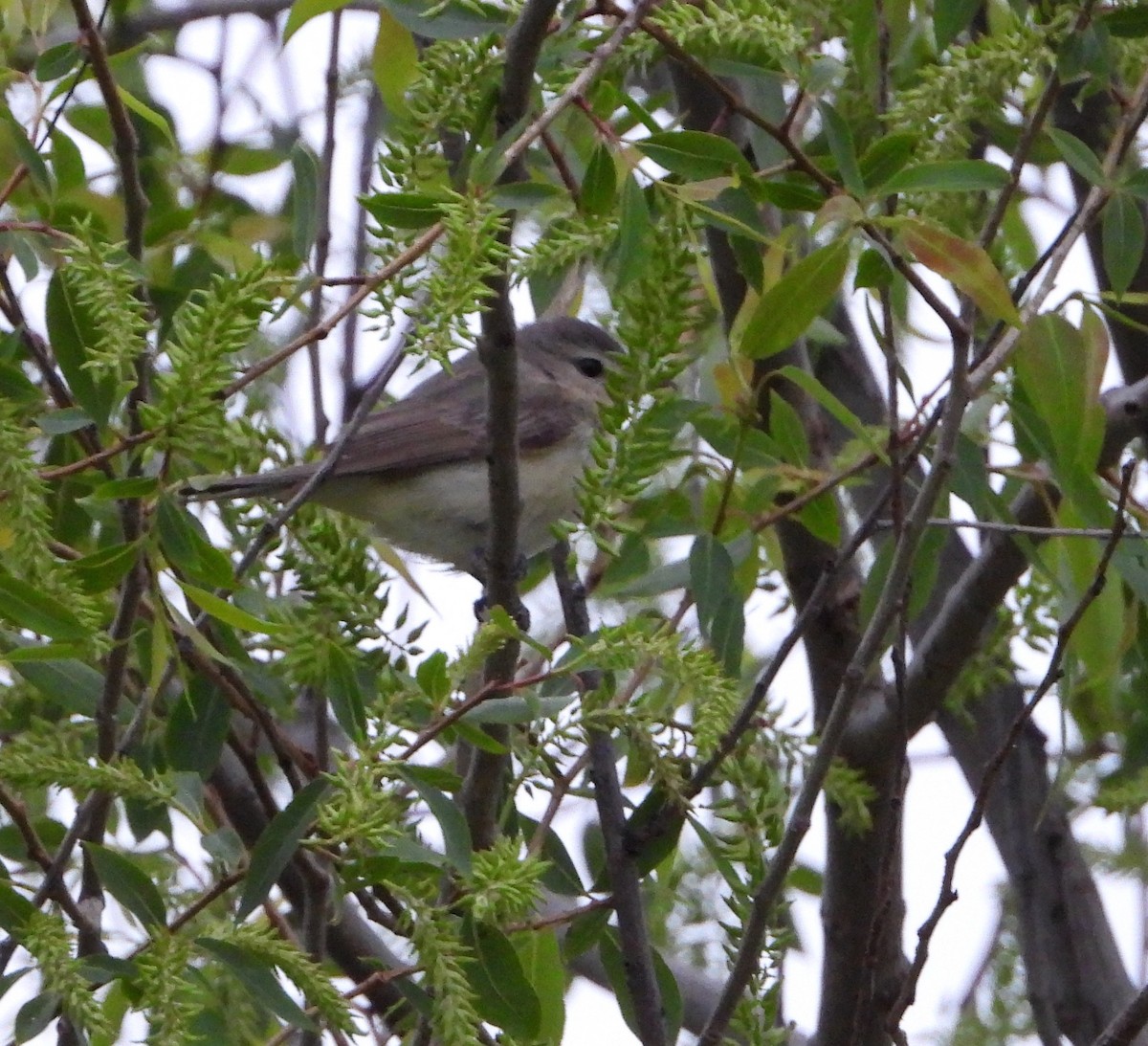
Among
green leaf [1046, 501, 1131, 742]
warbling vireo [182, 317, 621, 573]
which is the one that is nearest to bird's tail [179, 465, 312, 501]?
warbling vireo [182, 317, 621, 573]

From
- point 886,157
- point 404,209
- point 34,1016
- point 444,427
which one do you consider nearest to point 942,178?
point 886,157

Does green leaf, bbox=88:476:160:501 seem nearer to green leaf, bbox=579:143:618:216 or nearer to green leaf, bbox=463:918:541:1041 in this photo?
green leaf, bbox=579:143:618:216

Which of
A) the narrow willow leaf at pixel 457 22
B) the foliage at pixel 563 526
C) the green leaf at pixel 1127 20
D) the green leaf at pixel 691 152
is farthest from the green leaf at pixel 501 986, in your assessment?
the green leaf at pixel 1127 20

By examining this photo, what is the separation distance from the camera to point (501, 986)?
2295 mm

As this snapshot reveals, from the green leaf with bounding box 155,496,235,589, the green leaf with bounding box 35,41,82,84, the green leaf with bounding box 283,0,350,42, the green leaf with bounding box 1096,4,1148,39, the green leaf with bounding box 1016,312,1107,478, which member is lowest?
the green leaf with bounding box 155,496,235,589

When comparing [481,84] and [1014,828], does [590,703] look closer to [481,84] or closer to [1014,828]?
[481,84]

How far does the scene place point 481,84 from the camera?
2.03m

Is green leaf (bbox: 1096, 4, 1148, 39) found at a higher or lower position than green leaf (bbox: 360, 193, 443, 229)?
higher

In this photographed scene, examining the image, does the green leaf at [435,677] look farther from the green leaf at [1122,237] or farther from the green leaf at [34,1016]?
the green leaf at [1122,237]

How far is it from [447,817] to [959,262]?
0.90 meters

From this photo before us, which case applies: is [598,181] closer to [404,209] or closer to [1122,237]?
[404,209]

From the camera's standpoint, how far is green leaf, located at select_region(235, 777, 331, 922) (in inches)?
82.2

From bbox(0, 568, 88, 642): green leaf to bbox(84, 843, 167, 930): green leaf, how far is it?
17.2 inches

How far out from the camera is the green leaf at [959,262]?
197 cm
